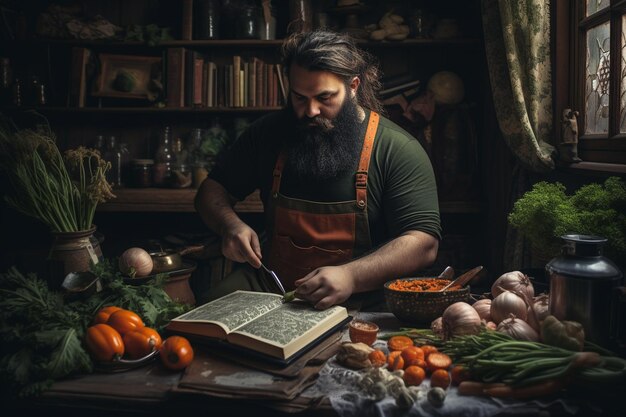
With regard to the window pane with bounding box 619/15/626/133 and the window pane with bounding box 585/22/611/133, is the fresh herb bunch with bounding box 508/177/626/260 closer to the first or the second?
the window pane with bounding box 619/15/626/133

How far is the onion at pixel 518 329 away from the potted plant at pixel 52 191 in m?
1.38

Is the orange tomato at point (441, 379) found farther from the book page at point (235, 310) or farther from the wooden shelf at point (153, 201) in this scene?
the wooden shelf at point (153, 201)

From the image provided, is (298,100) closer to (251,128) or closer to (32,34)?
(251,128)

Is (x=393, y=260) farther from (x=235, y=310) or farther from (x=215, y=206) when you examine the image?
(x=215, y=206)

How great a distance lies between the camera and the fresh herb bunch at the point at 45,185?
6.90 feet

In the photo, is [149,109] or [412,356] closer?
[412,356]

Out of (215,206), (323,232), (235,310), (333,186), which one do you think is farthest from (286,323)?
(215,206)

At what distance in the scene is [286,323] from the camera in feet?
5.01

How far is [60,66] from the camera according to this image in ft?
15.3

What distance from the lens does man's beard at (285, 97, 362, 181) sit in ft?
8.16

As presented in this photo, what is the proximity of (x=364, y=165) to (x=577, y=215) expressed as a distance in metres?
0.90

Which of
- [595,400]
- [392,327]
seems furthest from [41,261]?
[595,400]

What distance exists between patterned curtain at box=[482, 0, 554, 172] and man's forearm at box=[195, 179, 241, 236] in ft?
4.87

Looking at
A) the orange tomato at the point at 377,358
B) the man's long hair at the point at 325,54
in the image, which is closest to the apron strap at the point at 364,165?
the man's long hair at the point at 325,54
